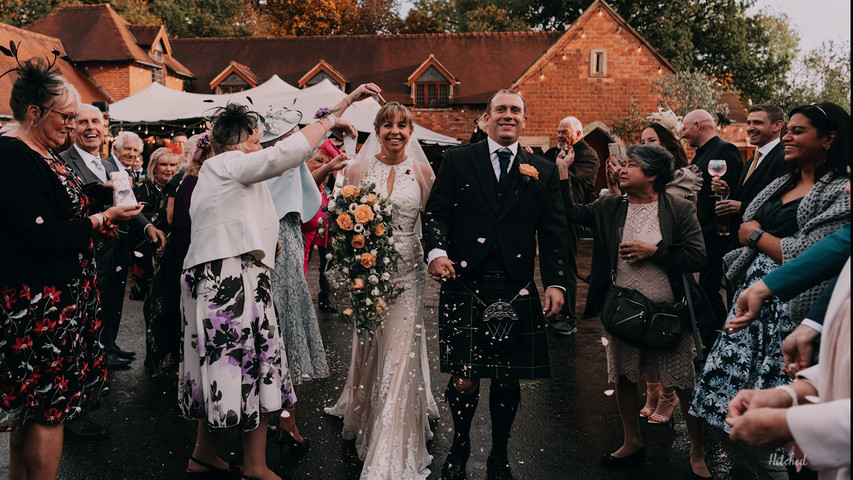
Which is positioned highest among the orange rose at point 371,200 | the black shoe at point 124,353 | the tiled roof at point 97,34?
the tiled roof at point 97,34

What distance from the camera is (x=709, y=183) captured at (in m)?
6.32

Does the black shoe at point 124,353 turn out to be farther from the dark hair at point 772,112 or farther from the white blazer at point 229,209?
the dark hair at point 772,112

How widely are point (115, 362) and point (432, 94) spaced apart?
23.7 metres

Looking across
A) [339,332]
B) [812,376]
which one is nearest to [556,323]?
[339,332]

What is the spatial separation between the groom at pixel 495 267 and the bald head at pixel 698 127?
3.06 m

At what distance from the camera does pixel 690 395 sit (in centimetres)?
426

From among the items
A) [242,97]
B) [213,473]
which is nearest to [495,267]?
[213,473]

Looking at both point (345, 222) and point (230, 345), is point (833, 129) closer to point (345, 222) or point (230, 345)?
point (345, 222)

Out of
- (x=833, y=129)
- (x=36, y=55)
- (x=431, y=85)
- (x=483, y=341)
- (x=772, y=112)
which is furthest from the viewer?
(x=431, y=85)

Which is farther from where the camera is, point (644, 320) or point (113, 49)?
point (113, 49)

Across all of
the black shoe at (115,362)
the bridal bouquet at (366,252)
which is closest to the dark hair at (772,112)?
the bridal bouquet at (366,252)

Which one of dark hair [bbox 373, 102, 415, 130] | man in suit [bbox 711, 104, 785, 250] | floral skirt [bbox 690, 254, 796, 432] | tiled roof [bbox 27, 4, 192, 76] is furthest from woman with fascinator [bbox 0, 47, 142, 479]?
tiled roof [bbox 27, 4, 192, 76]

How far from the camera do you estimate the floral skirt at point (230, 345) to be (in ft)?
11.8

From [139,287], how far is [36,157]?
392 centimetres
